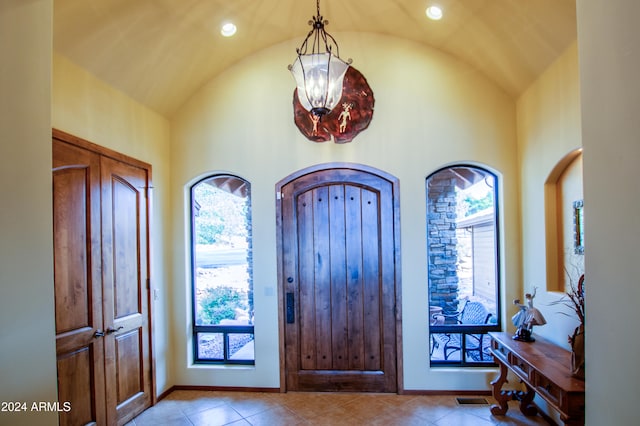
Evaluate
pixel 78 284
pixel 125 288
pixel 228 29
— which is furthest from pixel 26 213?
pixel 228 29

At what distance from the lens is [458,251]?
3.96 metres

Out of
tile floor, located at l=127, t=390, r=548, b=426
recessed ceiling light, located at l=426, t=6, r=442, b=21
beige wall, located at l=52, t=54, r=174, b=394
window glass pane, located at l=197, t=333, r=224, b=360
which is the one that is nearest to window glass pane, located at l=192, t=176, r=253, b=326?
window glass pane, located at l=197, t=333, r=224, b=360

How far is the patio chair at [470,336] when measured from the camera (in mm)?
3904

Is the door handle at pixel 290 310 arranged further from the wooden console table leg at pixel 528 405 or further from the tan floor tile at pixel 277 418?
the wooden console table leg at pixel 528 405

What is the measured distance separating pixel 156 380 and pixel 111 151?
2.26 meters

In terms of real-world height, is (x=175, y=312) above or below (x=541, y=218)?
below

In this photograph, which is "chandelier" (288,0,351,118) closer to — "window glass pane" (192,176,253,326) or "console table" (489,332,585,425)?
"window glass pane" (192,176,253,326)

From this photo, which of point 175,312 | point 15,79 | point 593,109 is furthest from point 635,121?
point 175,312

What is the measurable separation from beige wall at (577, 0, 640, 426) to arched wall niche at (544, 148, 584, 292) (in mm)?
2058

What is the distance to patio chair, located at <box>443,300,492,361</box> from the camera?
3.90 metres

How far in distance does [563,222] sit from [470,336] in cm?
146

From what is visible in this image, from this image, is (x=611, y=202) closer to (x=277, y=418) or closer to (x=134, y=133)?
(x=277, y=418)

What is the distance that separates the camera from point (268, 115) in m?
4.05

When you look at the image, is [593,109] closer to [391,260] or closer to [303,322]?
[391,260]
